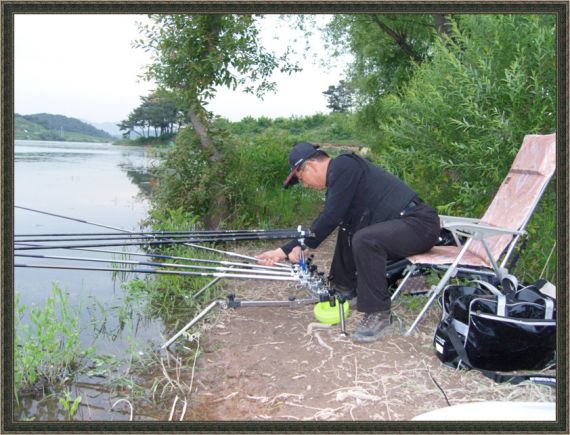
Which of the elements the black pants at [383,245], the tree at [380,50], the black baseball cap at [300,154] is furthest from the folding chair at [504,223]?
the tree at [380,50]

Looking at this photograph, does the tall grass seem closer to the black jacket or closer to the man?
the man

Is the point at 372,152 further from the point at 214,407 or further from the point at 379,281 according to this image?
the point at 214,407

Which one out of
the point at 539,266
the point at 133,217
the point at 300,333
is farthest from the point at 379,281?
the point at 133,217

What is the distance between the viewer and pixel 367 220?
3.87m

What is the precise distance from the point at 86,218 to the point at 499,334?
702 cm

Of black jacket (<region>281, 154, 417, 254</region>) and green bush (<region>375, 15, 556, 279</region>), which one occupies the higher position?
green bush (<region>375, 15, 556, 279</region>)

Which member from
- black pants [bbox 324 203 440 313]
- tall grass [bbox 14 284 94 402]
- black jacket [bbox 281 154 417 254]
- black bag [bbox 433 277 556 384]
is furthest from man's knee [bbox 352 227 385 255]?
tall grass [bbox 14 284 94 402]

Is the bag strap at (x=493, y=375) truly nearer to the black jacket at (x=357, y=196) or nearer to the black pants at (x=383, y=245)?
A: the black pants at (x=383, y=245)

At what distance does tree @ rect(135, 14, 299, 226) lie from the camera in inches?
260

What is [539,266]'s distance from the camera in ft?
14.0

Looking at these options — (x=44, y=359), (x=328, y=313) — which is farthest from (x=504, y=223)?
(x=44, y=359)

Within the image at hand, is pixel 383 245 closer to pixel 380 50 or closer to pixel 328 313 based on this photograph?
pixel 328 313

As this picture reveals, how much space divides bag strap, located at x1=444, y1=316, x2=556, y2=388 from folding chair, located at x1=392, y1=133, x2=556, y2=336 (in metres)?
0.32

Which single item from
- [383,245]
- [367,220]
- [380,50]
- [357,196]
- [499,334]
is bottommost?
[499,334]
